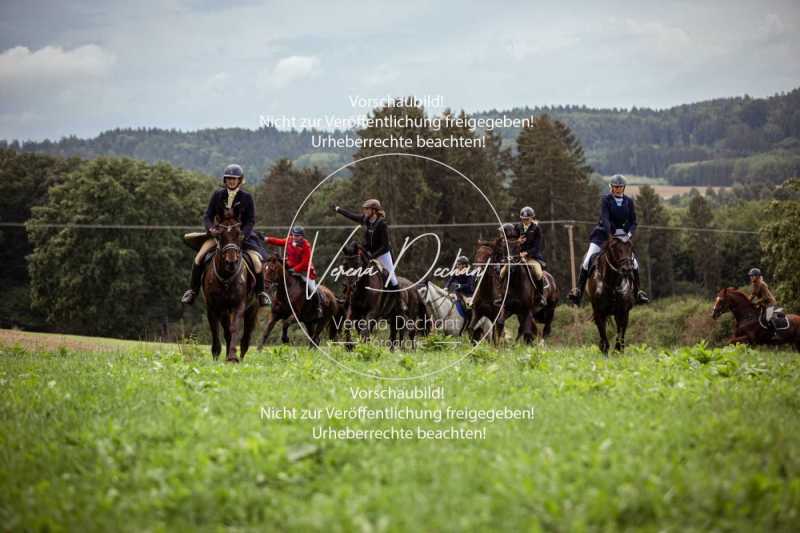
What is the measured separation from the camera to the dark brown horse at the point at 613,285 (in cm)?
1636

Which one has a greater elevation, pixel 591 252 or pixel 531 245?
pixel 531 245

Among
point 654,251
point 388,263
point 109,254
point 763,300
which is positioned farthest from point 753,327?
point 654,251

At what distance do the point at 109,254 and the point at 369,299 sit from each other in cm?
4743

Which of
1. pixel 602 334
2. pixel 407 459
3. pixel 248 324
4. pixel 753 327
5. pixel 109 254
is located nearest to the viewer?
pixel 407 459

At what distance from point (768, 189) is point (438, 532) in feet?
527

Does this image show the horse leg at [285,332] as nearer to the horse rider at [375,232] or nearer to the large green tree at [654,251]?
the horse rider at [375,232]

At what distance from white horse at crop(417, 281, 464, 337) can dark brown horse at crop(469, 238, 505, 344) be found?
132 centimetres

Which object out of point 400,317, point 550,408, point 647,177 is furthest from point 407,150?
point 647,177

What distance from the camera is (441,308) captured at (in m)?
22.0

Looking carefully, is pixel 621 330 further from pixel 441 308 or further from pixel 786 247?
pixel 786 247

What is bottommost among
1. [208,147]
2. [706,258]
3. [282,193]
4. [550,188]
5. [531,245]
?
[706,258]

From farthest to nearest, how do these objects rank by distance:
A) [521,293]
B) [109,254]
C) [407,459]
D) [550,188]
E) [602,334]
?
[550,188] → [109,254] → [521,293] → [602,334] → [407,459]

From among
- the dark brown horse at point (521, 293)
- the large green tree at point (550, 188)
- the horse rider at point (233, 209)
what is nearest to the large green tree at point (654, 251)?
the large green tree at point (550, 188)

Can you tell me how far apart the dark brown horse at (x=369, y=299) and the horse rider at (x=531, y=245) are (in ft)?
9.55
